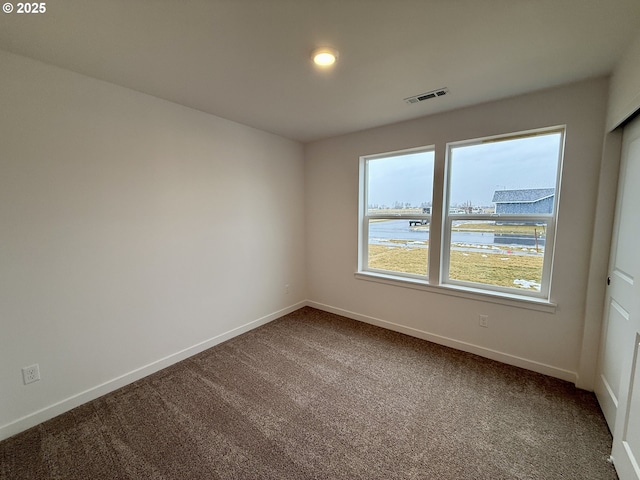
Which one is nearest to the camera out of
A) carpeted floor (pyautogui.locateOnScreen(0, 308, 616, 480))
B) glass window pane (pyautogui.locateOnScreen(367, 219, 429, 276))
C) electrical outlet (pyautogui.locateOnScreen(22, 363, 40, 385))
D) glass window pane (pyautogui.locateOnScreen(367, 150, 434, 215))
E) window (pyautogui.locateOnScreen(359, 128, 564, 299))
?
carpeted floor (pyautogui.locateOnScreen(0, 308, 616, 480))

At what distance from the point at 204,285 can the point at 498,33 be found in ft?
10.1

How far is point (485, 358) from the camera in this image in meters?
2.52

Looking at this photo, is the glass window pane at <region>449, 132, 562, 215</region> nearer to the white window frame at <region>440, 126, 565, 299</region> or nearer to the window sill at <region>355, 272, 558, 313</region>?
the white window frame at <region>440, 126, 565, 299</region>

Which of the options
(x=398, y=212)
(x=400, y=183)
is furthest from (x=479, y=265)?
(x=400, y=183)

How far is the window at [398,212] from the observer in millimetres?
2936

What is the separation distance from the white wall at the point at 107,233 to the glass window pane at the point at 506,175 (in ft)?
7.69

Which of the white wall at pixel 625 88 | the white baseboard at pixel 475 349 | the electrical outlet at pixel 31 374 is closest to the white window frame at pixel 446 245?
the white wall at pixel 625 88

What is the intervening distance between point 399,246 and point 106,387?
3.16 metres

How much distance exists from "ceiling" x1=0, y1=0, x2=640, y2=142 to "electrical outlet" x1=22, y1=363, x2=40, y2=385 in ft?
6.73

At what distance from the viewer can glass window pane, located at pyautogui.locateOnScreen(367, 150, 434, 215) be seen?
2895 millimetres

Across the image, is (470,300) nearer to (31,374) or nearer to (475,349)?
(475,349)

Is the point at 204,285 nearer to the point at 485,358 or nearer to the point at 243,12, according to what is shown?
the point at 243,12

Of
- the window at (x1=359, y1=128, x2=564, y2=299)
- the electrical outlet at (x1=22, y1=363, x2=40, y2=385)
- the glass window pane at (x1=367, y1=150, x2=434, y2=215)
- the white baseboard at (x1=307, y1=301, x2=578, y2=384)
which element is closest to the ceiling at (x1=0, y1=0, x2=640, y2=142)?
the window at (x1=359, y1=128, x2=564, y2=299)

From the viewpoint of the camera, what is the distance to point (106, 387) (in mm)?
2049
